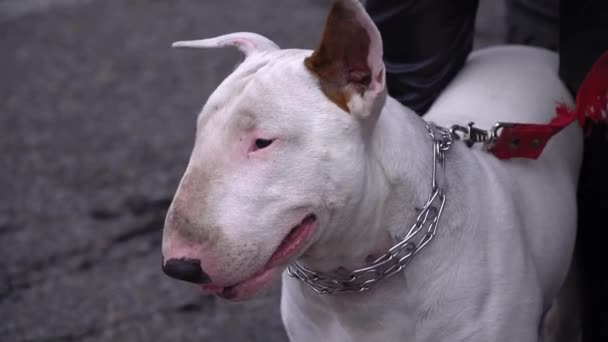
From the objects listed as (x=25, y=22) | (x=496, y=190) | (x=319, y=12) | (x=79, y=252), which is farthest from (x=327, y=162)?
(x=25, y=22)

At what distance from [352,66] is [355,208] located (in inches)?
12.6

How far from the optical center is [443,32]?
2.90m

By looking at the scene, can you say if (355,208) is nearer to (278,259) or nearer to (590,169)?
(278,259)

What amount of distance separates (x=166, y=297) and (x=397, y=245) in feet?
6.46

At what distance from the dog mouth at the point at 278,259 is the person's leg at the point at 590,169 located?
1363mm

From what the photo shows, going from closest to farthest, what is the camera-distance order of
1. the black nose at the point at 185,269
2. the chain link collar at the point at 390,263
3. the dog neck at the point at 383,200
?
the black nose at the point at 185,269 < the dog neck at the point at 383,200 < the chain link collar at the point at 390,263

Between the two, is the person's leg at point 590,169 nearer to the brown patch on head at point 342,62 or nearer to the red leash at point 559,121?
the red leash at point 559,121

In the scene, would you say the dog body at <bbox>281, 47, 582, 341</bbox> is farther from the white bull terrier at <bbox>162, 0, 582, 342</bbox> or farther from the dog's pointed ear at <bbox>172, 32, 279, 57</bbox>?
the dog's pointed ear at <bbox>172, 32, 279, 57</bbox>

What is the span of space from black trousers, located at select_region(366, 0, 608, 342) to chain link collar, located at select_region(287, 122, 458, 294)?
0.78 metres

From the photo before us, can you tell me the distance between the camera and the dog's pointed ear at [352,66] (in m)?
1.88

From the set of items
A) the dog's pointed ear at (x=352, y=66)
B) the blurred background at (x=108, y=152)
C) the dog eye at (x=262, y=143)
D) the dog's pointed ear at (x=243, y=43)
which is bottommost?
the blurred background at (x=108, y=152)

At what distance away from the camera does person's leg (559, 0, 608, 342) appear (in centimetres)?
279

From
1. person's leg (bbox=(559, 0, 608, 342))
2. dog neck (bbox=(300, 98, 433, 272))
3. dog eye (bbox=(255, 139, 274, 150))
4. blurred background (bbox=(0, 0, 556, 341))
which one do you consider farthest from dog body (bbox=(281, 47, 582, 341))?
blurred background (bbox=(0, 0, 556, 341))

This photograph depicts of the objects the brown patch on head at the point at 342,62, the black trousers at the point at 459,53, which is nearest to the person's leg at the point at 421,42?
the black trousers at the point at 459,53
